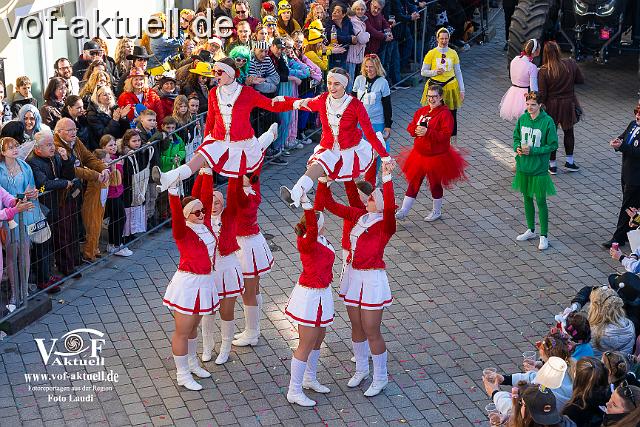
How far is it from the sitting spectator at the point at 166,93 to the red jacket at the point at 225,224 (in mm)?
3286

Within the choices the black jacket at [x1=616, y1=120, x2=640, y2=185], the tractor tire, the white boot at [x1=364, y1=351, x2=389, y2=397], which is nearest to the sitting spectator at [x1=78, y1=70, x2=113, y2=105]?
the white boot at [x1=364, y1=351, x2=389, y2=397]

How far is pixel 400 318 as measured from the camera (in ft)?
37.9

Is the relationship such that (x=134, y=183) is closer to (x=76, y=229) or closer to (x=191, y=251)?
(x=76, y=229)

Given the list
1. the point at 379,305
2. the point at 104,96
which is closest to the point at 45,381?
the point at 379,305

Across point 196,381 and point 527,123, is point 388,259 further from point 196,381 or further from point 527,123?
point 196,381

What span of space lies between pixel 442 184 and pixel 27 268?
5.23 metres

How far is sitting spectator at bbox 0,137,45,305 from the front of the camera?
10852 mm

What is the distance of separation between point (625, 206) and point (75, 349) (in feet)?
21.2

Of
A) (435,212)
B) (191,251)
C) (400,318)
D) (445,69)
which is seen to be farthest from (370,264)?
(445,69)

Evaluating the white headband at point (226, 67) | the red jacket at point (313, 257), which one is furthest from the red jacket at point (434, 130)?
the red jacket at point (313, 257)

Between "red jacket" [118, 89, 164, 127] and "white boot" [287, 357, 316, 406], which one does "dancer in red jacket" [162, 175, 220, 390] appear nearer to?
"white boot" [287, 357, 316, 406]

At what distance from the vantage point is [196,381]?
1025 cm

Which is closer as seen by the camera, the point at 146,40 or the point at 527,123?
the point at 527,123

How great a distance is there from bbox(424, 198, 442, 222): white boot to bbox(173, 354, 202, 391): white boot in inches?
188
